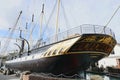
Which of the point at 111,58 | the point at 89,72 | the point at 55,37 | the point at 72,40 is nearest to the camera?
the point at 72,40

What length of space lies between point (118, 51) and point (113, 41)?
20.5 meters

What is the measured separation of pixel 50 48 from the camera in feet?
64.7

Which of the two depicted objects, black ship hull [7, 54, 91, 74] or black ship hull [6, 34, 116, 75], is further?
black ship hull [7, 54, 91, 74]

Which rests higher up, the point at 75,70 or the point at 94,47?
the point at 94,47

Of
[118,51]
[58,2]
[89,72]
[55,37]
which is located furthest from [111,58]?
[55,37]

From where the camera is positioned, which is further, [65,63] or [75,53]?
[65,63]

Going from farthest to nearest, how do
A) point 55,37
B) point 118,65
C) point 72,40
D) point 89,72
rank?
point 118,65, point 89,72, point 55,37, point 72,40

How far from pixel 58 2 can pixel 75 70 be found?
11400 millimetres

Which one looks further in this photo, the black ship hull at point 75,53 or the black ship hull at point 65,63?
the black ship hull at point 65,63

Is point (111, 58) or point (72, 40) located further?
point (111, 58)

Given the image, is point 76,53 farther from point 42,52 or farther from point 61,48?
point 42,52

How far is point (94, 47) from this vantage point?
60.4 ft

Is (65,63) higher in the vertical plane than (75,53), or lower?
lower

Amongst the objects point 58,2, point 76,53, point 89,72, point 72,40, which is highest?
point 58,2
